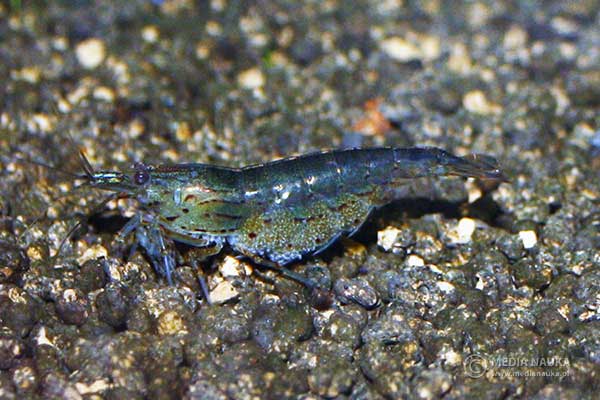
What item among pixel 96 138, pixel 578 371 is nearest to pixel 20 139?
→ pixel 96 138

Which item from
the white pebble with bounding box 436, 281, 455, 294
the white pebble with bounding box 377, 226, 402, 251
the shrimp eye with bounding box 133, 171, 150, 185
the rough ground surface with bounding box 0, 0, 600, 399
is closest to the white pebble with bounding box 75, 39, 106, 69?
the rough ground surface with bounding box 0, 0, 600, 399

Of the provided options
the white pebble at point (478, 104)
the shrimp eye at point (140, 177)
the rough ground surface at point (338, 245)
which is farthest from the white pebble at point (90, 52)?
the white pebble at point (478, 104)

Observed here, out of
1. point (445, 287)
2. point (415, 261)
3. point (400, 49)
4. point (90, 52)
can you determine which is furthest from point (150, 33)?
point (445, 287)

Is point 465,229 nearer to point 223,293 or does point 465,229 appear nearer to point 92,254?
point 223,293

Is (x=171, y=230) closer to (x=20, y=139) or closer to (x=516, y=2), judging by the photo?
(x=20, y=139)

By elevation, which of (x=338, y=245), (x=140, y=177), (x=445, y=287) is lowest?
(x=445, y=287)

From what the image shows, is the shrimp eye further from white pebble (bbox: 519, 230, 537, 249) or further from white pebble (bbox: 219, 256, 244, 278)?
white pebble (bbox: 519, 230, 537, 249)

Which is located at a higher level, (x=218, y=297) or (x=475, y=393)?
(x=218, y=297)
